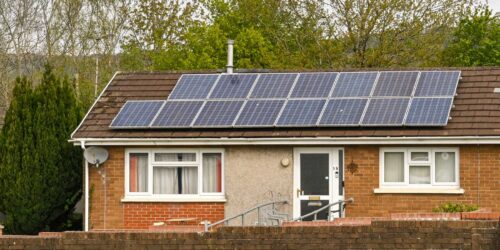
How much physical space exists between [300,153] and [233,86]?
2851 mm

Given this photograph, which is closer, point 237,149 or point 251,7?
point 237,149

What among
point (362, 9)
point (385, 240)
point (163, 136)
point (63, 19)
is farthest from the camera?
point (63, 19)

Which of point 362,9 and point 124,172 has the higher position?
point 362,9

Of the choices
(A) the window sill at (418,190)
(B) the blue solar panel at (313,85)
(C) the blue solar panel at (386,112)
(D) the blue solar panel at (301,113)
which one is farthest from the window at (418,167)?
(B) the blue solar panel at (313,85)

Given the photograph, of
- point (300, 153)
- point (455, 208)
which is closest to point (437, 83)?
point (300, 153)

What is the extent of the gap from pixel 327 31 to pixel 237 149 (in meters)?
20.2

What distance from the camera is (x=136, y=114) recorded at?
87.0ft

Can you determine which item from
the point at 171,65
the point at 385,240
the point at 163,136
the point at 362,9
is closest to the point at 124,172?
the point at 163,136

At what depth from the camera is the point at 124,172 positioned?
26125 mm

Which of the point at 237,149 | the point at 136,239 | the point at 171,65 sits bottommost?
the point at 136,239

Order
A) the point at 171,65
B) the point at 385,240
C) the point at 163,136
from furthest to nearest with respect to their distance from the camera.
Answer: the point at 171,65 < the point at 163,136 < the point at 385,240

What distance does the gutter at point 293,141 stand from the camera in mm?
24266

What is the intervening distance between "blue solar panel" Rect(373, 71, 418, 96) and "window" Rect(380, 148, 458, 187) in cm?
152

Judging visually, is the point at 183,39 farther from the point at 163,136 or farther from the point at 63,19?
the point at 163,136
